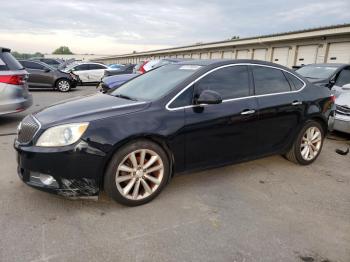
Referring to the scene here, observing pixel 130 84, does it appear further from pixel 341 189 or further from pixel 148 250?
pixel 341 189

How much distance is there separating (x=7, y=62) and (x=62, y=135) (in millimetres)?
4487

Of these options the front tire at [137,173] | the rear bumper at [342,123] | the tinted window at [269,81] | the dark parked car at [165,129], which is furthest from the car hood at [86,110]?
the rear bumper at [342,123]

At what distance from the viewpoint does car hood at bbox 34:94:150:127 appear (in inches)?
125

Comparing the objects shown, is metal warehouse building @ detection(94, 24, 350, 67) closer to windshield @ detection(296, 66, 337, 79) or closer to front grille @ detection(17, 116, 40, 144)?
windshield @ detection(296, 66, 337, 79)

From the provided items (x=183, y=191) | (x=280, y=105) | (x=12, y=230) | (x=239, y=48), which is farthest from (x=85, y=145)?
(x=239, y=48)

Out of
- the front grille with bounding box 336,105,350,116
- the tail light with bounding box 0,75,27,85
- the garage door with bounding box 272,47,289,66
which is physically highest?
the garage door with bounding box 272,47,289,66

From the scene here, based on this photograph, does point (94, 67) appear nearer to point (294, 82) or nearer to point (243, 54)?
point (243, 54)

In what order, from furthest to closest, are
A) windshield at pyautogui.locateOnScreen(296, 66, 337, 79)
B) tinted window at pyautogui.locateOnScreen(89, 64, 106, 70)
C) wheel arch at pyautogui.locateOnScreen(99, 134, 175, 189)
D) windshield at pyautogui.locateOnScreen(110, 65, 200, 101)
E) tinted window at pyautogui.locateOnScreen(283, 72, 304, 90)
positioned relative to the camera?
tinted window at pyautogui.locateOnScreen(89, 64, 106, 70), windshield at pyautogui.locateOnScreen(296, 66, 337, 79), tinted window at pyautogui.locateOnScreen(283, 72, 304, 90), windshield at pyautogui.locateOnScreen(110, 65, 200, 101), wheel arch at pyautogui.locateOnScreen(99, 134, 175, 189)

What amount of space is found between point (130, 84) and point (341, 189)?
3151mm

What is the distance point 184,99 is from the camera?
3.57m

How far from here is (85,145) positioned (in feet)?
9.87

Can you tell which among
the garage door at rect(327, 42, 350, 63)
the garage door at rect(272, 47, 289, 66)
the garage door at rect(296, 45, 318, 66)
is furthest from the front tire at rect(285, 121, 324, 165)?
the garage door at rect(272, 47, 289, 66)

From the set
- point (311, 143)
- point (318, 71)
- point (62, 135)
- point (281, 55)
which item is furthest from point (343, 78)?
point (281, 55)

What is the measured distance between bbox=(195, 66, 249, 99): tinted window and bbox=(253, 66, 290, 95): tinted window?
0.60 ft
